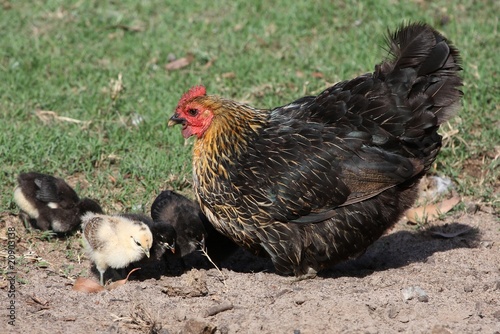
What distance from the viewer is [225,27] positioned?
959 centimetres

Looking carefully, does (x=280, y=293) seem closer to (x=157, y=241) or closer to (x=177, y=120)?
(x=157, y=241)

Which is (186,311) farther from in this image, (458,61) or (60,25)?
(60,25)

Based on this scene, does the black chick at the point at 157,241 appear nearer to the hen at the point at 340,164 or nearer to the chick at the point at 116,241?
the chick at the point at 116,241

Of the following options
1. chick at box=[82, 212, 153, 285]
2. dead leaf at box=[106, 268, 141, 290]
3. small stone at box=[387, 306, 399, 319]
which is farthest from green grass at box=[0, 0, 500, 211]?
small stone at box=[387, 306, 399, 319]

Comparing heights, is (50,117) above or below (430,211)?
above

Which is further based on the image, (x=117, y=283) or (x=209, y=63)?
(x=209, y=63)

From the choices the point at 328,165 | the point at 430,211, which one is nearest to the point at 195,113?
the point at 328,165

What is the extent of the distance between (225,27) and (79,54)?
194 cm

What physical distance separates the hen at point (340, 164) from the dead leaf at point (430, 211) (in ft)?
3.79

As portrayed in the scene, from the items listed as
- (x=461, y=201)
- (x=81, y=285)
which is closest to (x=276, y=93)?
(x=461, y=201)

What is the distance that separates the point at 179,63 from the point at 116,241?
143 inches

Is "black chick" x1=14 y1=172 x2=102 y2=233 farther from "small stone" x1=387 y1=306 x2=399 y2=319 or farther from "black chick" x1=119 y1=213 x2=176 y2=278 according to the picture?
"small stone" x1=387 y1=306 x2=399 y2=319

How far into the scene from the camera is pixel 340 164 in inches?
216

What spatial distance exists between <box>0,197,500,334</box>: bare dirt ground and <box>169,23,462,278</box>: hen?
39cm
